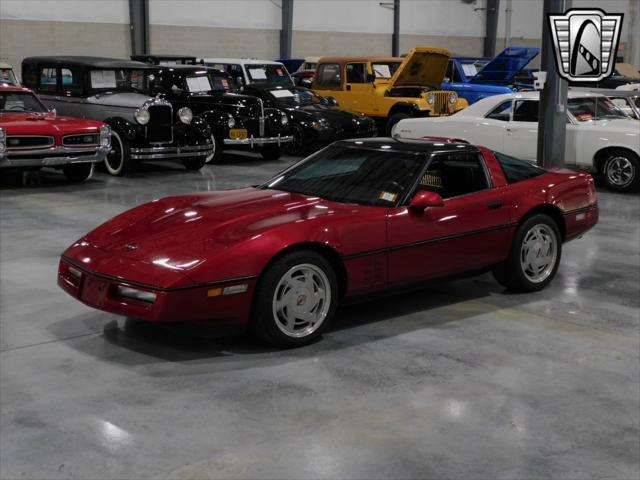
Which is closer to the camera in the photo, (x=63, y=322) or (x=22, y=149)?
(x=63, y=322)

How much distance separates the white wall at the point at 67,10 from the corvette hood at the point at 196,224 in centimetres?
1707

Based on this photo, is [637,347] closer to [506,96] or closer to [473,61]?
[506,96]

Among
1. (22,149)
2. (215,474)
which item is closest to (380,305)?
(215,474)

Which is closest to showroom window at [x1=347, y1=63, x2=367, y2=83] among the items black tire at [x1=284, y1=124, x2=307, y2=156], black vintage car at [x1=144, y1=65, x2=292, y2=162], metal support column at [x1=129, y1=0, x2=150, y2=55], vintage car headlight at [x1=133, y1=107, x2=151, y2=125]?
black tire at [x1=284, y1=124, x2=307, y2=156]

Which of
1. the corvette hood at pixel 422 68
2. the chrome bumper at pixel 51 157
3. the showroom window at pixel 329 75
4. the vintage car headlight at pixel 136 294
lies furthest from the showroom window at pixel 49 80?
the vintage car headlight at pixel 136 294

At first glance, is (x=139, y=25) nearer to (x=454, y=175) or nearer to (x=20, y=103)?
(x=20, y=103)

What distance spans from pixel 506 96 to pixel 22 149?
6828mm

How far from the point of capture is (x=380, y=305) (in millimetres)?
5848

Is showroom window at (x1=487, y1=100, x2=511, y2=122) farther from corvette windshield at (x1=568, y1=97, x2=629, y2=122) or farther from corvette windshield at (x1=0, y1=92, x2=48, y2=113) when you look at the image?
corvette windshield at (x1=0, y1=92, x2=48, y2=113)

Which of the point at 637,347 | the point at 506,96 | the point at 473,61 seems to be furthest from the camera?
the point at 473,61

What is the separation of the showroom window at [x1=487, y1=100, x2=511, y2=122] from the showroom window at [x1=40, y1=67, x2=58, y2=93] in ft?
23.0

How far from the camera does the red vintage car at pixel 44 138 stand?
11.0 metres

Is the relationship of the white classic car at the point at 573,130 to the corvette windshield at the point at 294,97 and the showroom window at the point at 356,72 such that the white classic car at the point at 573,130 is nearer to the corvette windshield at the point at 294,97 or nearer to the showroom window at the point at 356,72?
the corvette windshield at the point at 294,97

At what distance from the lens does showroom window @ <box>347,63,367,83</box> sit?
681 inches
